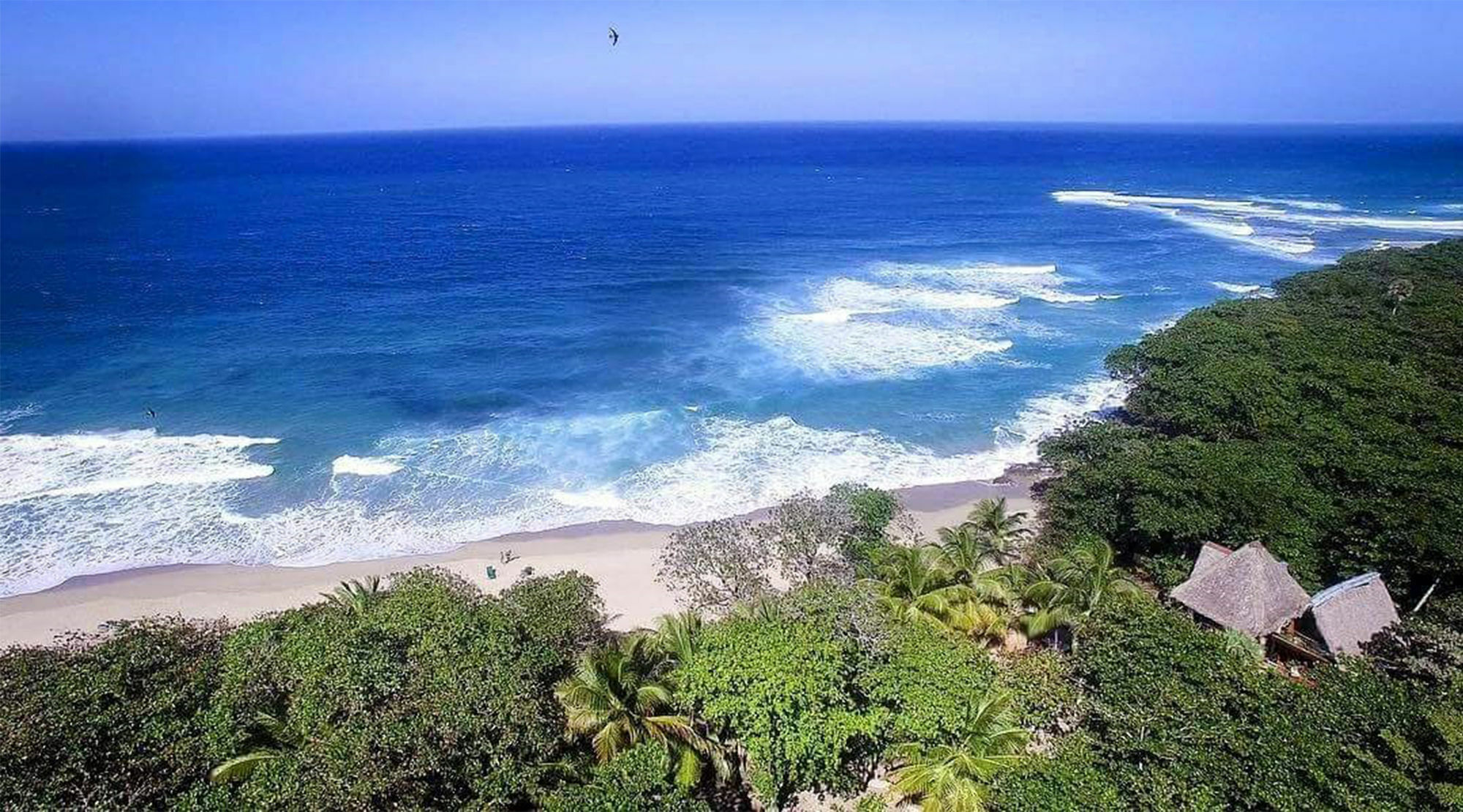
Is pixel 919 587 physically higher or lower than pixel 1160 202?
lower

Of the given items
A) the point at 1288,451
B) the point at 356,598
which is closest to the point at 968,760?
the point at 356,598

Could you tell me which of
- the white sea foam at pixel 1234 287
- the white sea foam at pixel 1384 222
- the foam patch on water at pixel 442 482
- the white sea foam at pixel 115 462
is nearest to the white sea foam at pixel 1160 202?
the white sea foam at pixel 1384 222

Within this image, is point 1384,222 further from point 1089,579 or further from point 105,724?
point 105,724

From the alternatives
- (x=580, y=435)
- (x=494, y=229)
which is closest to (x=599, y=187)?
(x=494, y=229)

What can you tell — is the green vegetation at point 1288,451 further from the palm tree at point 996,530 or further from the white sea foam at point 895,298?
the white sea foam at point 895,298

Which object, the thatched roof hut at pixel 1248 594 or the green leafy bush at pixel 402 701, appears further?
the thatched roof hut at pixel 1248 594

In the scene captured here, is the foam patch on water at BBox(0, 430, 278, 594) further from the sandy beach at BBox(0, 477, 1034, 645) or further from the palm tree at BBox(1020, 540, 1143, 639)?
the palm tree at BBox(1020, 540, 1143, 639)

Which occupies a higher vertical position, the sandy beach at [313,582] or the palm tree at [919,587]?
the palm tree at [919,587]
